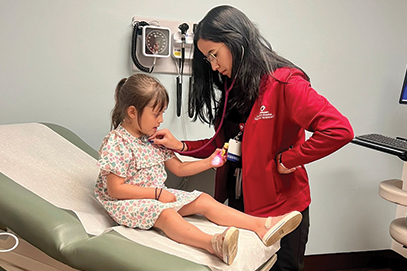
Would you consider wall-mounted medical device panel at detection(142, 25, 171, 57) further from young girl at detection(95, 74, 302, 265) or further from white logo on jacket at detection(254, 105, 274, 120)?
white logo on jacket at detection(254, 105, 274, 120)

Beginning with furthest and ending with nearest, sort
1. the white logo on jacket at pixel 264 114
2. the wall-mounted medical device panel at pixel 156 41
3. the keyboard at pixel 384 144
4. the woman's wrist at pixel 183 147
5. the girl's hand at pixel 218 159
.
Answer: the wall-mounted medical device panel at pixel 156 41
the keyboard at pixel 384 144
the woman's wrist at pixel 183 147
the girl's hand at pixel 218 159
the white logo on jacket at pixel 264 114

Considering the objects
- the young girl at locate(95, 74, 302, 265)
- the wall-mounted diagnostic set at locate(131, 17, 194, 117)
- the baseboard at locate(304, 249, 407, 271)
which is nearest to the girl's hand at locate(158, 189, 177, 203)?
the young girl at locate(95, 74, 302, 265)

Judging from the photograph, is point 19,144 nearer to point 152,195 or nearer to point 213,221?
point 152,195

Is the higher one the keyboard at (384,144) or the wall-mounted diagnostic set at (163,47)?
the wall-mounted diagnostic set at (163,47)

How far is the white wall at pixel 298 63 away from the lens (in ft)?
6.16

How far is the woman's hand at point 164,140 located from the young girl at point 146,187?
0.02 metres

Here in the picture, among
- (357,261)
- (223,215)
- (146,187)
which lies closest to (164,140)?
(146,187)

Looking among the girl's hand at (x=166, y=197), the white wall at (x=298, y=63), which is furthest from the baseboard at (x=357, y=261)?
the girl's hand at (x=166, y=197)

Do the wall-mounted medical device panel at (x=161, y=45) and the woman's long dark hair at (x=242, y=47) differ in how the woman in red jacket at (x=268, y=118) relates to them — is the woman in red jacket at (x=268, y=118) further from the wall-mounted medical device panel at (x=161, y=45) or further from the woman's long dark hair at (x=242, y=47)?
the wall-mounted medical device panel at (x=161, y=45)

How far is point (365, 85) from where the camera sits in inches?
93.8

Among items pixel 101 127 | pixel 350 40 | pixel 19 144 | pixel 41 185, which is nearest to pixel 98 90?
pixel 101 127

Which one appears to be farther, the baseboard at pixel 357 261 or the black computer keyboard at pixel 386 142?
the baseboard at pixel 357 261

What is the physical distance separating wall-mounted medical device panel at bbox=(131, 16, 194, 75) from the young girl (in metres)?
0.45

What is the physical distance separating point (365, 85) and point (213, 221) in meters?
1.44
